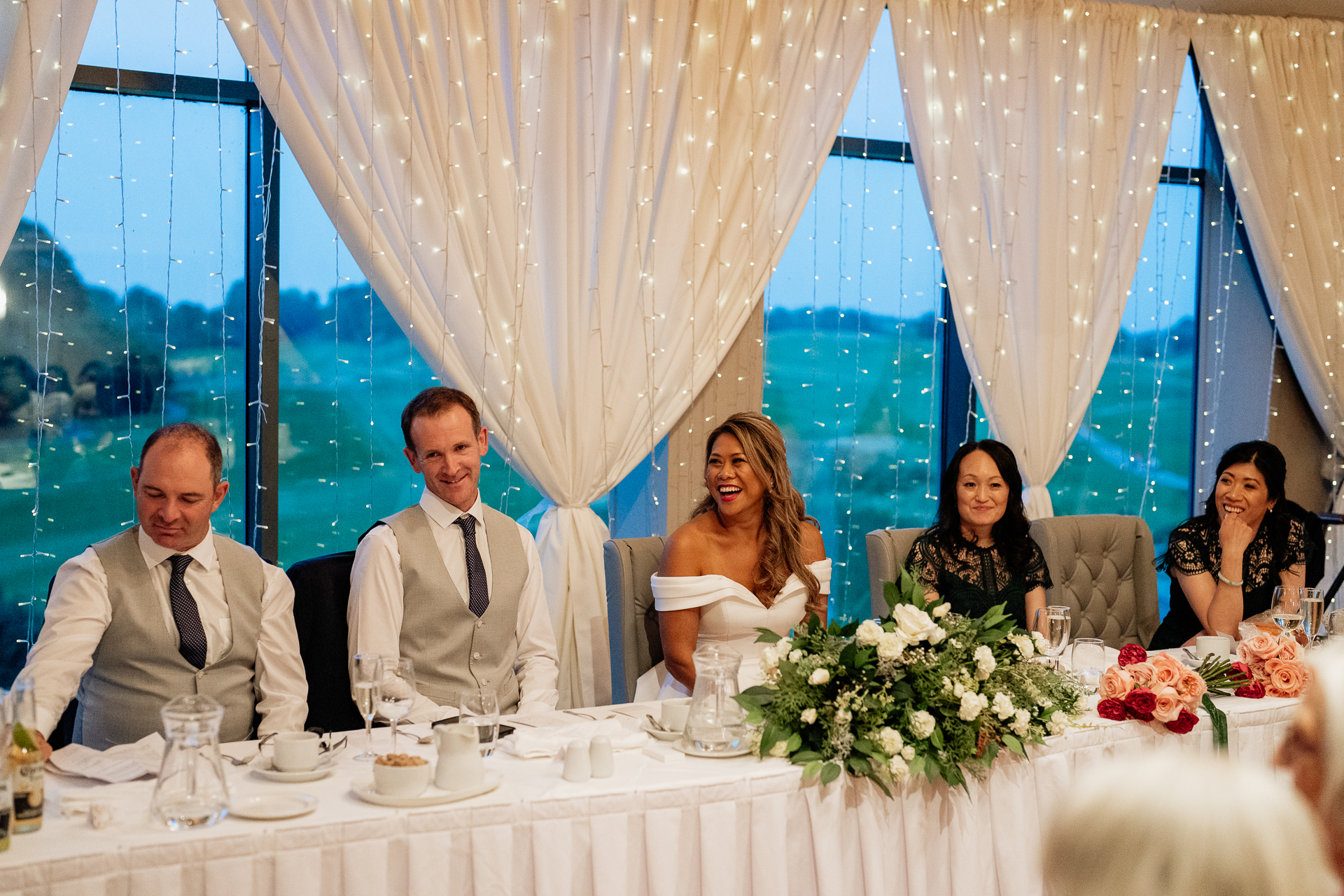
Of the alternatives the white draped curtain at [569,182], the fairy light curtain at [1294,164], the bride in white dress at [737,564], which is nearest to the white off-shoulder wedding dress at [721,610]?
the bride in white dress at [737,564]

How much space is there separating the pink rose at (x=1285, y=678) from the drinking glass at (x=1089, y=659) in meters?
0.40

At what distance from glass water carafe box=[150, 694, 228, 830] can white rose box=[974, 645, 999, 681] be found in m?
1.44

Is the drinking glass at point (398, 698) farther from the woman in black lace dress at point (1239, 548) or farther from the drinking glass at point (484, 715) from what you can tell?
the woman in black lace dress at point (1239, 548)

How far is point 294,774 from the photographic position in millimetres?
2100

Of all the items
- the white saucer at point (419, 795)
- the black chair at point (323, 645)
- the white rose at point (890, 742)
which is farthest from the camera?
the black chair at point (323, 645)

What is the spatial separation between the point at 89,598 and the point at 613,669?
165 cm

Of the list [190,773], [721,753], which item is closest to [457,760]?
[190,773]

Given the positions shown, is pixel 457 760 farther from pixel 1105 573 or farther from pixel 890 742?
pixel 1105 573

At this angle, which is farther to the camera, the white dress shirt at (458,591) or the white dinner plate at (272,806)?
the white dress shirt at (458,591)

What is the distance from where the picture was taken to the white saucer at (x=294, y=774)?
2100 mm

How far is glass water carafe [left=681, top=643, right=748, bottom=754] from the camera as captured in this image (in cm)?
231

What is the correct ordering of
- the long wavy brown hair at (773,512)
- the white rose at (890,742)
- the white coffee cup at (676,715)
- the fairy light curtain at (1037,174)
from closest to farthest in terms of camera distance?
the white rose at (890,742) → the white coffee cup at (676,715) → the long wavy brown hair at (773,512) → the fairy light curtain at (1037,174)

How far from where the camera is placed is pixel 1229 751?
2.72m

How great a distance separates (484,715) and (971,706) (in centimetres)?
95
